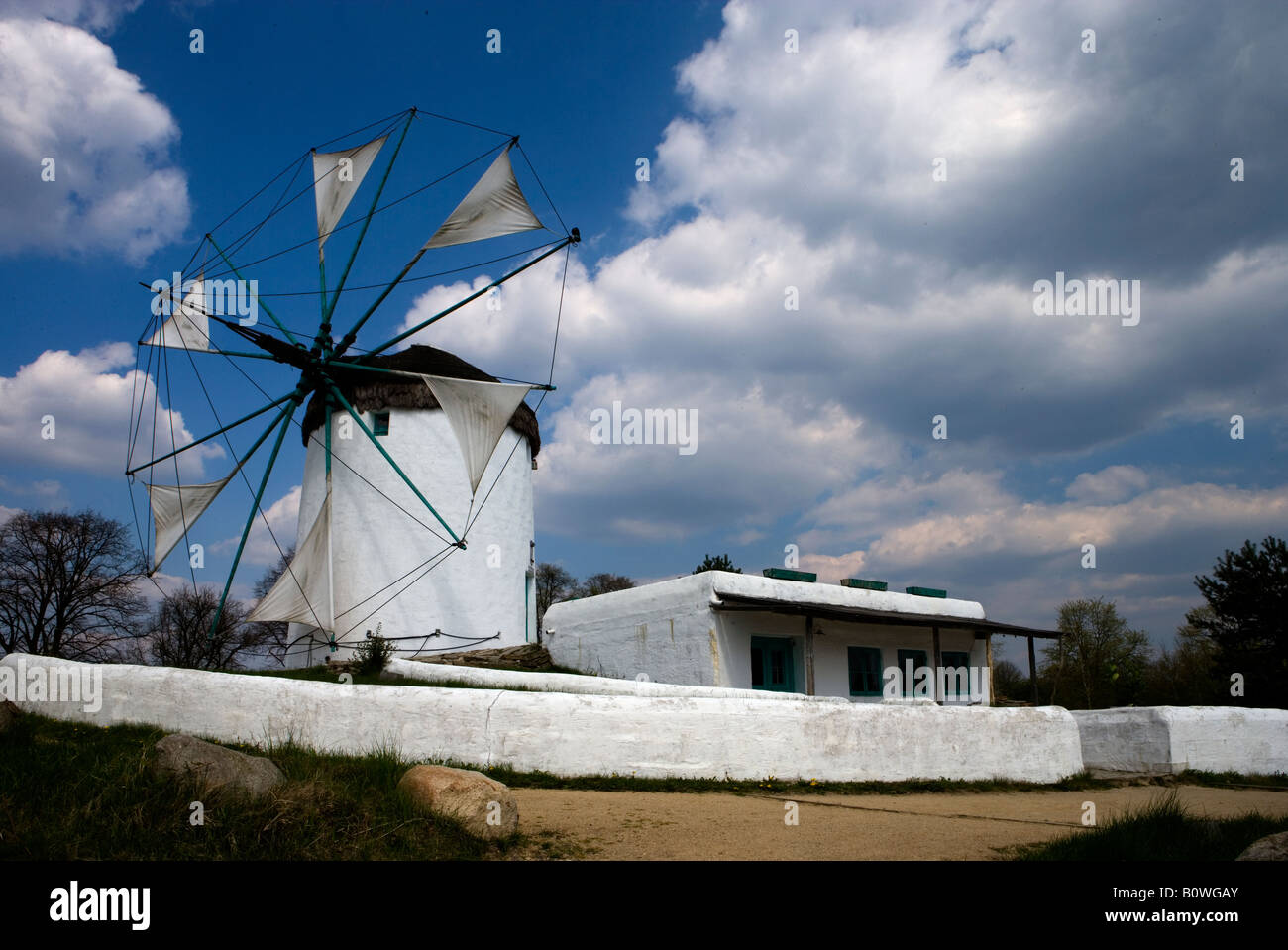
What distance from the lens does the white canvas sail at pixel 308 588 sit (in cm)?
1838

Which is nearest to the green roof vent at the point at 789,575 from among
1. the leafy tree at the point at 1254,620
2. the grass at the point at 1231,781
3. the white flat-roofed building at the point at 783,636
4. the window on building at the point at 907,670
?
the white flat-roofed building at the point at 783,636

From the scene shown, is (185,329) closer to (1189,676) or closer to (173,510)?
(173,510)

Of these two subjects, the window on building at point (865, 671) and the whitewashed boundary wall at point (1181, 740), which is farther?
the window on building at point (865, 671)

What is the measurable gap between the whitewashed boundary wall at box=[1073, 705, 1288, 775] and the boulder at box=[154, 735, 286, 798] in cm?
1440

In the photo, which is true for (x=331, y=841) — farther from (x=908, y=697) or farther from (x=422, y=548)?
(x=908, y=697)

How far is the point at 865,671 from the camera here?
20.9 m

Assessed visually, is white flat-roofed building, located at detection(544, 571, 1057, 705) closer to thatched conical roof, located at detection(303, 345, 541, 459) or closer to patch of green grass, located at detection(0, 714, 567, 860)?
thatched conical roof, located at detection(303, 345, 541, 459)

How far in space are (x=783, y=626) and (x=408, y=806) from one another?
13471mm

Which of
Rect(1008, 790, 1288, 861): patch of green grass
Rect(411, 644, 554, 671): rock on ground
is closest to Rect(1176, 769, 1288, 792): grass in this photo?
Rect(1008, 790, 1288, 861): patch of green grass

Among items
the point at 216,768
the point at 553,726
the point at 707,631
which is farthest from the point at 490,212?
the point at 216,768

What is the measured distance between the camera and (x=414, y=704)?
10.5 m

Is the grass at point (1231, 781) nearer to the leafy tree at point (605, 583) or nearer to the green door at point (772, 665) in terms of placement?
the green door at point (772, 665)

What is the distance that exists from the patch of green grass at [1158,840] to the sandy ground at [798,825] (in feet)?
1.45
